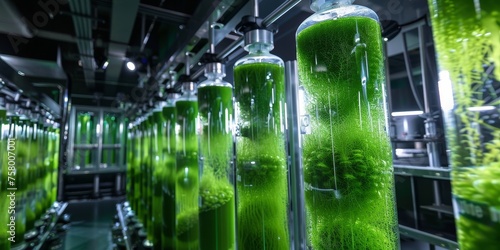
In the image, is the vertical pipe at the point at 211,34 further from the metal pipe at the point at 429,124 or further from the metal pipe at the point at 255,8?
the metal pipe at the point at 429,124

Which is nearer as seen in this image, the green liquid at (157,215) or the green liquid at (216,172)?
the green liquid at (216,172)

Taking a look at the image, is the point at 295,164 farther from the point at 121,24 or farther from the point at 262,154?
the point at 121,24

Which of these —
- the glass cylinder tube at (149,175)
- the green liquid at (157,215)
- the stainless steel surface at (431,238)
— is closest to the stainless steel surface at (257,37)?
the stainless steel surface at (431,238)

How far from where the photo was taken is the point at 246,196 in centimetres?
57

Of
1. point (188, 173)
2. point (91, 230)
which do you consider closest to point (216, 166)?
point (188, 173)

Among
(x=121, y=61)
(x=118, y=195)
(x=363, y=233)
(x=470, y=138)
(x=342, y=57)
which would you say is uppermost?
(x=121, y=61)

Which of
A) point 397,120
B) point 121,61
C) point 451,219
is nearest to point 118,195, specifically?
point 121,61

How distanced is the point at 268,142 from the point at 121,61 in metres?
2.68

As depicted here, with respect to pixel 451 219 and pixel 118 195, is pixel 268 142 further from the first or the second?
pixel 118 195

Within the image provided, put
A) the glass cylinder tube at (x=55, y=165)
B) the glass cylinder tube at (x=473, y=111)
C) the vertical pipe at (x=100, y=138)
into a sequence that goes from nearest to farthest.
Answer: the glass cylinder tube at (x=473, y=111)
the glass cylinder tube at (x=55, y=165)
the vertical pipe at (x=100, y=138)

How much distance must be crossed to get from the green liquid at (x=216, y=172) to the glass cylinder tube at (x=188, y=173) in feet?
0.73

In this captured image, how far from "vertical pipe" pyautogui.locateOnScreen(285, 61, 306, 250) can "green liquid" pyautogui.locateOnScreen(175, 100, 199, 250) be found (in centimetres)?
46

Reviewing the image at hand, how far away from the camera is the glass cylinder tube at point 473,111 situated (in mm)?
237

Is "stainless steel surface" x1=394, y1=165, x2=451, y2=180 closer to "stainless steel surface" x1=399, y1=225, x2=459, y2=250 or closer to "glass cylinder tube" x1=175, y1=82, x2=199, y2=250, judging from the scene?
"stainless steel surface" x1=399, y1=225, x2=459, y2=250
